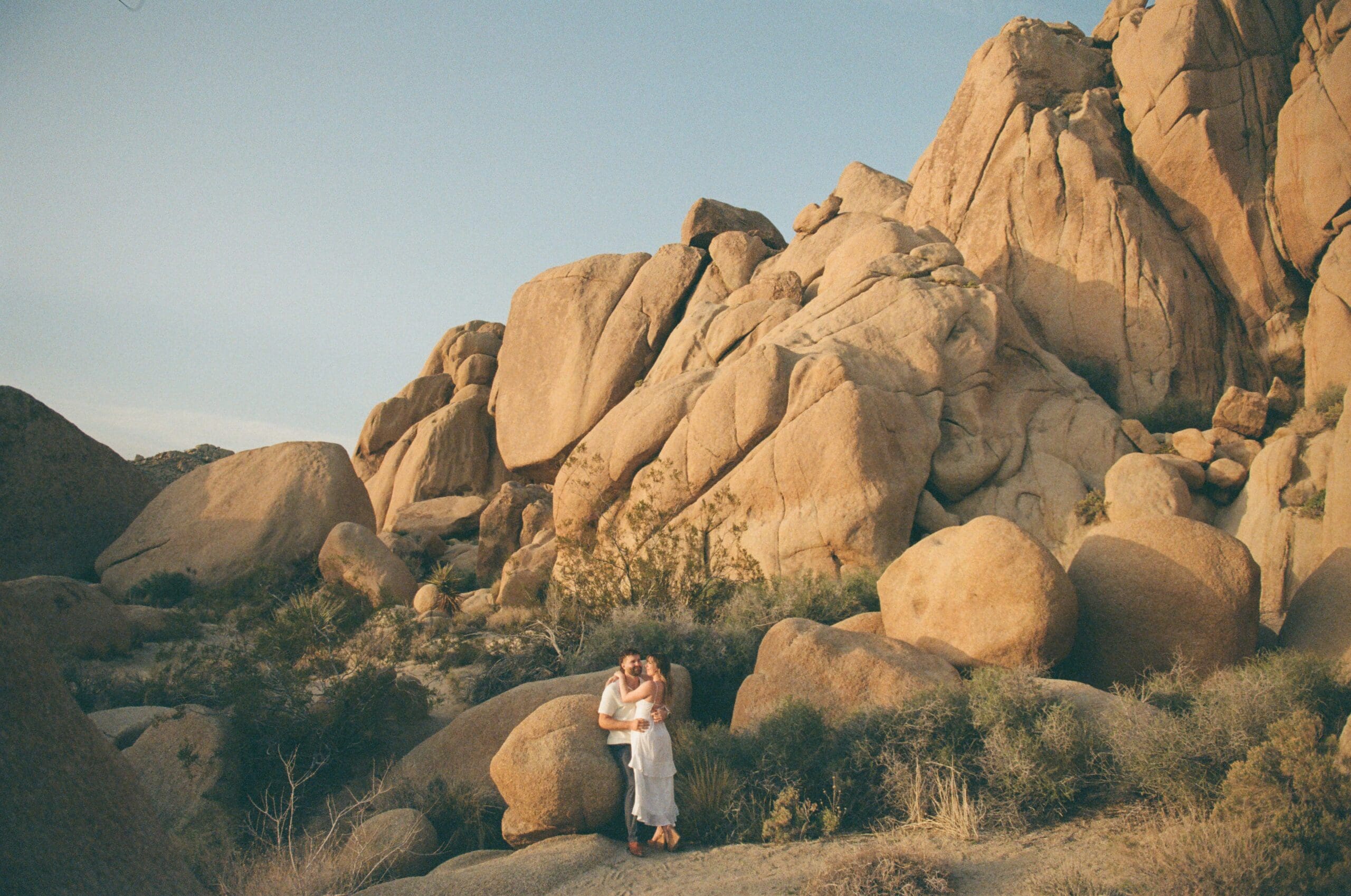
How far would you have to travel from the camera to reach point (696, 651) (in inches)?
489

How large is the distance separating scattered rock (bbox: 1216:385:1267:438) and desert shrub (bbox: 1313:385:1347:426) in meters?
0.97

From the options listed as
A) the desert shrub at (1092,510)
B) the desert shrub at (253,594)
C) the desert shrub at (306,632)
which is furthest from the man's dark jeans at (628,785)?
the desert shrub at (1092,510)

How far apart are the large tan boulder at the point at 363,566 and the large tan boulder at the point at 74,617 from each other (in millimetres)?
4192

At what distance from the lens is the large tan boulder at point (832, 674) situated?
1004 centimetres

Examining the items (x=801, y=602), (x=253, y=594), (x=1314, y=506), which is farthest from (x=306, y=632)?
(x=1314, y=506)

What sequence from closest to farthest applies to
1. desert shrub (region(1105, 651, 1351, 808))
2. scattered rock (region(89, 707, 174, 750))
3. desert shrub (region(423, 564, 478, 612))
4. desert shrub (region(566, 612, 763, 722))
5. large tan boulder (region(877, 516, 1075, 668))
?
desert shrub (region(1105, 651, 1351, 808)) < large tan boulder (region(877, 516, 1075, 668)) < scattered rock (region(89, 707, 174, 750)) < desert shrub (region(566, 612, 763, 722)) < desert shrub (region(423, 564, 478, 612))

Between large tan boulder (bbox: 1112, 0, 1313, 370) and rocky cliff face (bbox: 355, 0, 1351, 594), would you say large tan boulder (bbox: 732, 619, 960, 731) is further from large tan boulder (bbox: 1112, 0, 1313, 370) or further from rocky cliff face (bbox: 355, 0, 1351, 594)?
large tan boulder (bbox: 1112, 0, 1313, 370)

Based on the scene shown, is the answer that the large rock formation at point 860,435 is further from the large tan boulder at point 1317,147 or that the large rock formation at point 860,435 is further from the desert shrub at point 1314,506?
the large tan boulder at point 1317,147

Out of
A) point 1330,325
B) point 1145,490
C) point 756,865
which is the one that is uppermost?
point 1330,325

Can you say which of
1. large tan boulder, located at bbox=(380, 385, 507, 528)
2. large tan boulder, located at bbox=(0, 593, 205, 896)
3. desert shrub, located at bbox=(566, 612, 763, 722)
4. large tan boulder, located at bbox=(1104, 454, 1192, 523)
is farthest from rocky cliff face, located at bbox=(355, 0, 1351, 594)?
large tan boulder, located at bbox=(0, 593, 205, 896)

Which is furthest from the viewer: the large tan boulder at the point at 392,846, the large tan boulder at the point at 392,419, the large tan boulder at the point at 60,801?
the large tan boulder at the point at 392,419

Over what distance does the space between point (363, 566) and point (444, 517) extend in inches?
380

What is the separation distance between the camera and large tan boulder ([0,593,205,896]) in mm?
3469

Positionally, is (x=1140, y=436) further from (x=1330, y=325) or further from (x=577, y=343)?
(x=577, y=343)
